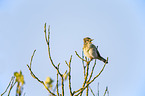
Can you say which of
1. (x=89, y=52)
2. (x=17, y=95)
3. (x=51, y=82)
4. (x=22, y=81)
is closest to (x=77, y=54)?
(x=51, y=82)

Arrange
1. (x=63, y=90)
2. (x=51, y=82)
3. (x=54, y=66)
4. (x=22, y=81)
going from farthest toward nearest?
1. (x=51, y=82)
2. (x=54, y=66)
3. (x=63, y=90)
4. (x=22, y=81)

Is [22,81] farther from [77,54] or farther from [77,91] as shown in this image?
[77,54]

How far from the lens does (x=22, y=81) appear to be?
276 centimetres

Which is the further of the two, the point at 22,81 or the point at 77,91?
the point at 77,91

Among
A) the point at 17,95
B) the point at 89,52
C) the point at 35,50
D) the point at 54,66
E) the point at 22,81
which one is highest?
the point at 89,52

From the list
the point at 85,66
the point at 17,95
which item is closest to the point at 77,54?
the point at 85,66

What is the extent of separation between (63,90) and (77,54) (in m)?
1.29

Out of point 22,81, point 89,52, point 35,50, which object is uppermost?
point 89,52

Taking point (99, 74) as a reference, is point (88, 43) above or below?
above

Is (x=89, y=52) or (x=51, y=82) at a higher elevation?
(x=89, y=52)

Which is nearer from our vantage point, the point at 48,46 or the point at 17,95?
the point at 17,95

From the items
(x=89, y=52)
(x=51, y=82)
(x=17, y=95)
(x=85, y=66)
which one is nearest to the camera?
(x=17, y=95)

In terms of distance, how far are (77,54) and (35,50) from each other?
1088mm

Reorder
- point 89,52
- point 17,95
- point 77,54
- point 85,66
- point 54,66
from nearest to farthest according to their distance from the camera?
1. point 17,95
2. point 54,66
3. point 85,66
4. point 77,54
5. point 89,52
